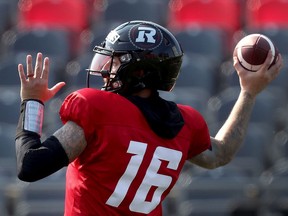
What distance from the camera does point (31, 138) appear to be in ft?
11.5

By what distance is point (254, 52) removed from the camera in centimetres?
412

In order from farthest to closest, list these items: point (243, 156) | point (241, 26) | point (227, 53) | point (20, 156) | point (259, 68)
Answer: point (241, 26), point (227, 53), point (243, 156), point (259, 68), point (20, 156)

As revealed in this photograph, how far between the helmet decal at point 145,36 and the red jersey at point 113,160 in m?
0.22

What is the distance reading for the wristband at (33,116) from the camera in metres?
3.55

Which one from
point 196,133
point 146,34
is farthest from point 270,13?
point 146,34

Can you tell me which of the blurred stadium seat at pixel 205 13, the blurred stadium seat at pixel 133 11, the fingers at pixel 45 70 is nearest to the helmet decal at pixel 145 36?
the fingers at pixel 45 70

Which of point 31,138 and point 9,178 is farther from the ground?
point 31,138

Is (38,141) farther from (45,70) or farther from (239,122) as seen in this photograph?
(239,122)

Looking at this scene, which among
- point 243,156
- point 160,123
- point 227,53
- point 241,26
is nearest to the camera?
point 160,123

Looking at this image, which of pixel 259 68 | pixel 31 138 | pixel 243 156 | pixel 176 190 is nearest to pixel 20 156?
pixel 31 138

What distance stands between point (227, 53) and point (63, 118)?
18.7 feet

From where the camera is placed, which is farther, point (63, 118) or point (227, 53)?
point (227, 53)

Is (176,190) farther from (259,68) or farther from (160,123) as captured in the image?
(160,123)

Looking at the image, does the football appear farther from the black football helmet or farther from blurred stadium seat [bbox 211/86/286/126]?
blurred stadium seat [bbox 211/86/286/126]
